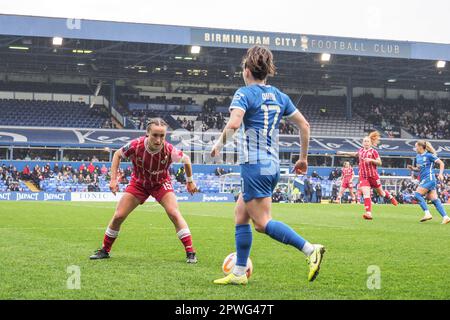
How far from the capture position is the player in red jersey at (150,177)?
8.68 metres

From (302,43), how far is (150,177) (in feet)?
124

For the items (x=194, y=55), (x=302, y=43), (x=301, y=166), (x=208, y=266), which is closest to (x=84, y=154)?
(x=194, y=55)

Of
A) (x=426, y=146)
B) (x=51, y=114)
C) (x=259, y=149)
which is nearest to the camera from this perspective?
(x=259, y=149)

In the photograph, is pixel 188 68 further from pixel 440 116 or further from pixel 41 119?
pixel 440 116

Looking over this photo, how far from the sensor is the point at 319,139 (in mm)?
52375

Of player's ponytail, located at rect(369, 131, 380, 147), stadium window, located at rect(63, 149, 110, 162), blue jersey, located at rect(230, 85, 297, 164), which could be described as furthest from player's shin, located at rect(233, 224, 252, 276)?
stadium window, located at rect(63, 149, 110, 162)

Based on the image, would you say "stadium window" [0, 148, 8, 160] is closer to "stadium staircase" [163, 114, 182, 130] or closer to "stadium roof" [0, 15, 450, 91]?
"stadium roof" [0, 15, 450, 91]

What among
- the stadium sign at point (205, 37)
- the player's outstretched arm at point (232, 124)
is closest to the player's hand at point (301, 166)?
the player's outstretched arm at point (232, 124)

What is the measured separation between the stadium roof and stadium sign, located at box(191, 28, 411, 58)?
0.22 ft

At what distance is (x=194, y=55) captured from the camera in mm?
49938

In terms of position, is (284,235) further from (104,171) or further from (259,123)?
(104,171)

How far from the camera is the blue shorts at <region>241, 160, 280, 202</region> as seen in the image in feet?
21.0

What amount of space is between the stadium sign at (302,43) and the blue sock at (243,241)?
126 ft
